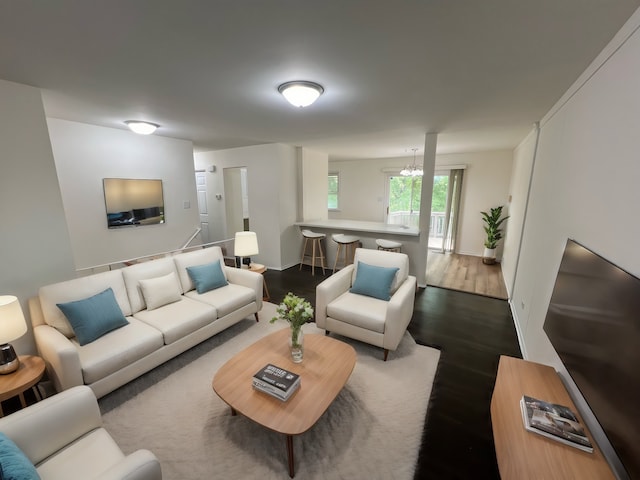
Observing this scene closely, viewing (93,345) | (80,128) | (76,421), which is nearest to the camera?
(76,421)

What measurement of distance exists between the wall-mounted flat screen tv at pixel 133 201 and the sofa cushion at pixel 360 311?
3.39 metres

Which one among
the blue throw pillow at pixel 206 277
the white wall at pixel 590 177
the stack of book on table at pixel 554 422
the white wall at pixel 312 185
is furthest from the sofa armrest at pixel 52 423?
the white wall at pixel 312 185

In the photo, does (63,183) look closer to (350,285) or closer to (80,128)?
(80,128)

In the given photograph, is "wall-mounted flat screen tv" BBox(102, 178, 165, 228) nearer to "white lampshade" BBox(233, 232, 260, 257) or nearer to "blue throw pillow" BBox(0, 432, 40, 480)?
"white lampshade" BBox(233, 232, 260, 257)

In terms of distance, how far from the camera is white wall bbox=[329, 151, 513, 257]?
5.84 m

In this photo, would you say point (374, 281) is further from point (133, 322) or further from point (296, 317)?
point (133, 322)

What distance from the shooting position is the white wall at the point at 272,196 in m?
5.08

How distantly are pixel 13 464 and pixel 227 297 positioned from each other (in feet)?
6.60

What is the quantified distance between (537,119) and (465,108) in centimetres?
114

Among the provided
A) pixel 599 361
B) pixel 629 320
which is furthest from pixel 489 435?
pixel 629 320

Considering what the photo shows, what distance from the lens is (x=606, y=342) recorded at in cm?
110

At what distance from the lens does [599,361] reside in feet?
3.73

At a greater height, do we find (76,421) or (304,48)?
(304,48)

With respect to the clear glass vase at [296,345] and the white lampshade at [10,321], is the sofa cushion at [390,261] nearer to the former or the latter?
the clear glass vase at [296,345]
